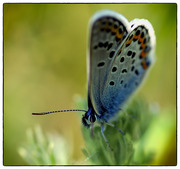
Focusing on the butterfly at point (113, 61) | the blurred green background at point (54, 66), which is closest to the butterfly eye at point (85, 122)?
the butterfly at point (113, 61)

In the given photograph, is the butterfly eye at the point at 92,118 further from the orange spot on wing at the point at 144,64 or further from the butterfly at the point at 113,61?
the orange spot on wing at the point at 144,64

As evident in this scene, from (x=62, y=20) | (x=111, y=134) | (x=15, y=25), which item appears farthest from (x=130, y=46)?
(x=15, y=25)

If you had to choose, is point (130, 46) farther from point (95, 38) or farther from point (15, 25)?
point (15, 25)

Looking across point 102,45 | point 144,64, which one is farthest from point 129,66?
point 102,45

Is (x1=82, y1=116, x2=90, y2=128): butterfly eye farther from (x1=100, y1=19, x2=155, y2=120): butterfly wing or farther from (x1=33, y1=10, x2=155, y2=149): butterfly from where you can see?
(x1=100, y1=19, x2=155, y2=120): butterfly wing

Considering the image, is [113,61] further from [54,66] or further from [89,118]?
[54,66]

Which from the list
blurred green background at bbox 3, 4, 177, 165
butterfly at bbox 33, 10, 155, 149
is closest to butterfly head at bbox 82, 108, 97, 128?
butterfly at bbox 33, 10, 155, 149

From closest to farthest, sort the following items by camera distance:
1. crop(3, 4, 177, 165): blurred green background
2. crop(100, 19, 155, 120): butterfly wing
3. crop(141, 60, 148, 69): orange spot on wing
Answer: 1. crop(100, 19, 155, 120): butterfly wing
2. crop(141, 60, 148, 69): orange spot on wing
3. crop(3, 4, 177, 165): blurred green background
